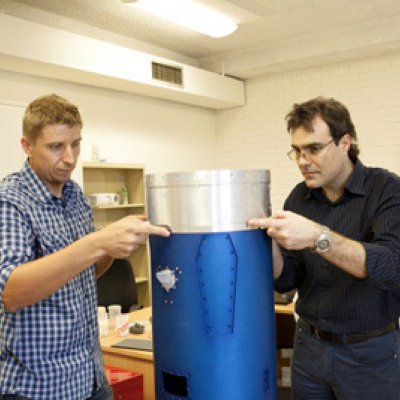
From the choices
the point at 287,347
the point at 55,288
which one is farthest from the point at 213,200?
the point at 287,347

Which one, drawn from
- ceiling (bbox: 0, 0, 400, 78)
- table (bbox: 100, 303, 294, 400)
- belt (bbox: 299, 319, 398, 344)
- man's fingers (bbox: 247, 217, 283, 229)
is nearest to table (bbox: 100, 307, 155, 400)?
table (bbox: 100, 303, 294, 400)

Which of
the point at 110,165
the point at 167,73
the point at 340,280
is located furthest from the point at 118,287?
the point at 340,280

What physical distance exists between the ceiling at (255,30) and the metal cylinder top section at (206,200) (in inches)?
115

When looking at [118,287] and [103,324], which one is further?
[118,287]

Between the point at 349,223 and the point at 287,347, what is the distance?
1957 millimetres

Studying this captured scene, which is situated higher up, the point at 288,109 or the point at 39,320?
the point at 288,109

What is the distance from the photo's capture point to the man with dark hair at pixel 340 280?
167 centimetres

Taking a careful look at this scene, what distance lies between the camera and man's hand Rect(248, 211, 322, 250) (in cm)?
132

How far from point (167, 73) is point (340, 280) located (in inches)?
144

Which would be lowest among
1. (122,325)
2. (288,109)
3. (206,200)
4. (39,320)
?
(122,325)

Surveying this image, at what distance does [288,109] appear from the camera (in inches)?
227

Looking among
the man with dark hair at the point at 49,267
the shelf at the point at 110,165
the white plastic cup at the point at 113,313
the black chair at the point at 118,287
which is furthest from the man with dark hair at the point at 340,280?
the shelf at the point at 110,165

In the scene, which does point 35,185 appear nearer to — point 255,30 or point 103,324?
point 103,324

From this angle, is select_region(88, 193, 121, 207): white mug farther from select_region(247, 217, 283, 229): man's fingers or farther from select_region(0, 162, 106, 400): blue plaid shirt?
select_region(247, 217, 283, 229): man's fingers
